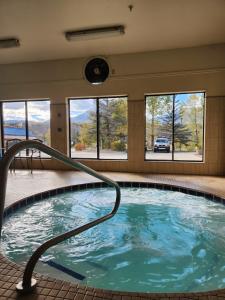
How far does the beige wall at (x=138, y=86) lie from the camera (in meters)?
6.05

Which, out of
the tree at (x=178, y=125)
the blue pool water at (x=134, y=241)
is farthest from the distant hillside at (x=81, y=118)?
the blue pool water at (x=134, y=241)

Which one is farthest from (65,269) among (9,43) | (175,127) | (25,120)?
(25,120)

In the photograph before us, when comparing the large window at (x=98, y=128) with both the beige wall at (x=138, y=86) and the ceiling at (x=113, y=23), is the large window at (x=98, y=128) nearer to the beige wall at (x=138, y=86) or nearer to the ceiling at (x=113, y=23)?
the beige wall at (x=138, y=86)


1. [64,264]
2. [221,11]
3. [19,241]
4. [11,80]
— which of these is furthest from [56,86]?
[64,264]

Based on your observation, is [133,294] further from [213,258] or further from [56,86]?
[56,86]

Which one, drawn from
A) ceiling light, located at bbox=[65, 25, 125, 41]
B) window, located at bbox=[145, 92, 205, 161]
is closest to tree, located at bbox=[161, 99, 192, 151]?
window, located at bbox=[145, 92, 205, 161]

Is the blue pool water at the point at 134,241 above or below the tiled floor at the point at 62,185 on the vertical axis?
below

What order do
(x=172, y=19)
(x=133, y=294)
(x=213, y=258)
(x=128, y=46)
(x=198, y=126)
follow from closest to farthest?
(x=133, y=294), (x=213, y=258), (x=172, y=19), (x=128, y=46), (x=198, y=126)

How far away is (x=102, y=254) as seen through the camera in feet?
9.49

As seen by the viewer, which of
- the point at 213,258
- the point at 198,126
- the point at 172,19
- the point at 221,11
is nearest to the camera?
the point at 213,258

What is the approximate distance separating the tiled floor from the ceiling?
10.3 feet

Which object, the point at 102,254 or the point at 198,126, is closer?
the point at 102,254

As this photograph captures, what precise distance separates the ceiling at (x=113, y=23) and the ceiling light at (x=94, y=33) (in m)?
0.13

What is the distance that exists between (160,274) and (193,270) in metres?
0.35
